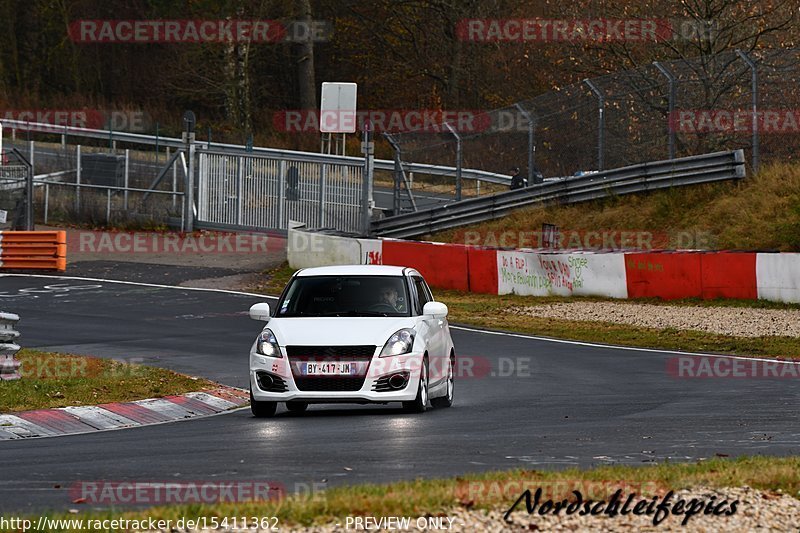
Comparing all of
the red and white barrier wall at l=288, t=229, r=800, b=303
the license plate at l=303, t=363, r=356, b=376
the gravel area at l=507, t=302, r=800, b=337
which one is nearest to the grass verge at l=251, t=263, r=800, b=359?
the red and white barrier wall at l=288, t=229, r=800, b=303

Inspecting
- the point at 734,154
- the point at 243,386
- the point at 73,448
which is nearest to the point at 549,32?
the point at 734,154

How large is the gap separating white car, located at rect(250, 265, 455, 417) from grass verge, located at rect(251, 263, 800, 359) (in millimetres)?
8237

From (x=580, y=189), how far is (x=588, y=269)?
18.4ft

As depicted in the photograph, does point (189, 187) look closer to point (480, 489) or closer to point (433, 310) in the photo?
point (433, 310)

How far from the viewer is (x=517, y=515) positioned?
7.59m

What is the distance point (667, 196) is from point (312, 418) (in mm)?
20669

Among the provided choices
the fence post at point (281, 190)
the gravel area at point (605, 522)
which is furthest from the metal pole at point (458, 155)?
the gravel area at point (605, 522)

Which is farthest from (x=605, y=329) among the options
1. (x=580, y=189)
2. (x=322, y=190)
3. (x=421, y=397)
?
(x=322, y=190)

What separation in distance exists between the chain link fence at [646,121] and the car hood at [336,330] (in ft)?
59.5

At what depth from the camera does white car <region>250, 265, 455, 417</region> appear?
13805 millimetres

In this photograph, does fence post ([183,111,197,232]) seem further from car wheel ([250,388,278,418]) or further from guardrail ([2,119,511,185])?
car wheel ([250,388,278,418])

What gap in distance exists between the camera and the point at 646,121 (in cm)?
3250

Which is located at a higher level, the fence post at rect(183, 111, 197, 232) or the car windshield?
the fence post at rect(183, 111, 197, 232)

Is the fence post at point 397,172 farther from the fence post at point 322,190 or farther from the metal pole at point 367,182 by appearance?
the fence post at point 322,190
